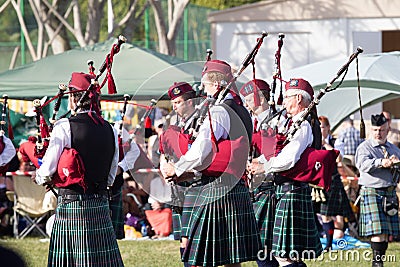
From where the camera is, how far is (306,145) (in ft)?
15.4

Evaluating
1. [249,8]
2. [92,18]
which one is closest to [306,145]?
[249,8]

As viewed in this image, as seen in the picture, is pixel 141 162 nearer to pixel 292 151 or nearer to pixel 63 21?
pixel 292 151

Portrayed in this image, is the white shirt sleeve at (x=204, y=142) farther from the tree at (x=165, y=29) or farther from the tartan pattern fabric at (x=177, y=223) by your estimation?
the tree at (x=165, y=29)

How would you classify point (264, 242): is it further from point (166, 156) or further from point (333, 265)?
point (333, 265)

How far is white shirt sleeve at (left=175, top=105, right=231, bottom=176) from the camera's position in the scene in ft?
13.6

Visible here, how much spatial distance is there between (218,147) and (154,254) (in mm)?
3158

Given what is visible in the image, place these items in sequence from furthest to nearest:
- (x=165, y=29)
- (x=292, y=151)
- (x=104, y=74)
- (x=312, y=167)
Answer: (x=165, y=29) < (x=104, y=74) < (x=312, y=167) < (x=292, y=151)

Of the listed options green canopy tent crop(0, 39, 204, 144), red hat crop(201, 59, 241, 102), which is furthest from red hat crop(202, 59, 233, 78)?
green canopy tent crop(0, 39, 204, 144)

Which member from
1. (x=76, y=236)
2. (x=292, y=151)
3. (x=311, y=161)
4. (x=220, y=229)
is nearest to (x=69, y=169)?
(x=76, y=236)

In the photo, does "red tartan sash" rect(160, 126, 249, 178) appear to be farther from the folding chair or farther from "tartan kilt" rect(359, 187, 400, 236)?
the folding chair

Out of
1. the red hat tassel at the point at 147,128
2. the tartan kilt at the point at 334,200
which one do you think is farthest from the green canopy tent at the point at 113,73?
the tartan kilt at the point at 334,200

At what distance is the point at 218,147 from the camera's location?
4.20 metres

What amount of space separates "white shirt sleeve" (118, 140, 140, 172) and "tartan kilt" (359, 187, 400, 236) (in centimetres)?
186

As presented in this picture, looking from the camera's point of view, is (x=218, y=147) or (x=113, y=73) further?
(x=113, y=73)
